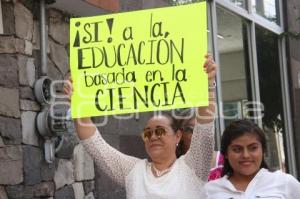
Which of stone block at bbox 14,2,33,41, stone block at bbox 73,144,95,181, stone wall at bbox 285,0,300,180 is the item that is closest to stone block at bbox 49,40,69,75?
stone block at bbox 14,2,33,41

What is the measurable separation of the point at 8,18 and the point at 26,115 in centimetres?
69

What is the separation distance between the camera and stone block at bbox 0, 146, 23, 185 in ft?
12.3

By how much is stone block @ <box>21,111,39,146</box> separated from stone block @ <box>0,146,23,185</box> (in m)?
0.12

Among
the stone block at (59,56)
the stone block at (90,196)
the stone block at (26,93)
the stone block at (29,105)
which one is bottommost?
the stone block at (90,196)

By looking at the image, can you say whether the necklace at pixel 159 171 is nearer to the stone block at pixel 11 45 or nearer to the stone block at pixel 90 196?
the stone block at pixel 11 45

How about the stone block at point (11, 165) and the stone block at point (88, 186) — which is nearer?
the stone block at point (11, 165)

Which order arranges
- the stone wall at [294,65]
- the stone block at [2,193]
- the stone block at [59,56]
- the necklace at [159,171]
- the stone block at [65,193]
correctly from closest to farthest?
the necklace at [159,171]
the stone block at [2,193]
the stone block at [65,193]
the stone block at [59,56]
the stone wall at [294,65]

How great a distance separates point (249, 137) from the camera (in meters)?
2.71

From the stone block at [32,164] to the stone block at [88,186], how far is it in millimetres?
623

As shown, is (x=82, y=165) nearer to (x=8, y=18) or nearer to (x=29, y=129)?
(x=29, y=129)

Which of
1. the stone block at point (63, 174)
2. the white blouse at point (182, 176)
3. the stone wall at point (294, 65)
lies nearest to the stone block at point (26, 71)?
the stone block at point (63, 174)

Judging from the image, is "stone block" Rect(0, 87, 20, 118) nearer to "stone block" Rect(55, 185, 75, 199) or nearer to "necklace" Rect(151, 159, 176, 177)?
"stone block" Rect(55, 185, 75, 199)

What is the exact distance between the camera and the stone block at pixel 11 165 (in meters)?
3.74

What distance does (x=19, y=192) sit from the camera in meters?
3.84
